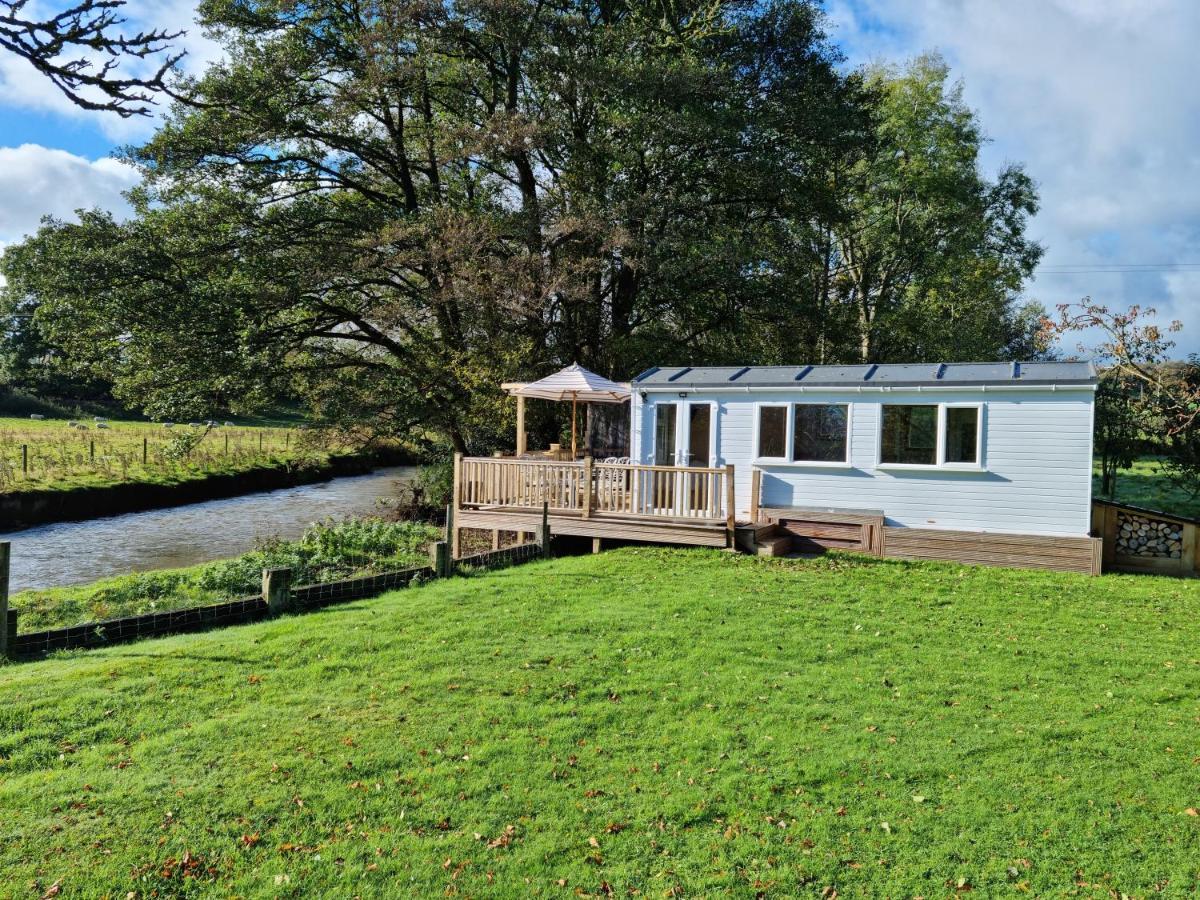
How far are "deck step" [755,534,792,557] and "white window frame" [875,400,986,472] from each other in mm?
1995

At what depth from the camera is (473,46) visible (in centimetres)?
1961

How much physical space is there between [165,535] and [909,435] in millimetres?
15479

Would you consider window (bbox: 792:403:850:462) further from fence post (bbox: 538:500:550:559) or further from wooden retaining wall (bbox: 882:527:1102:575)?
fence post (bbox: 538:500:550:559)

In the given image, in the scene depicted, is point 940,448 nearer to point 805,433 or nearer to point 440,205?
point 805,433

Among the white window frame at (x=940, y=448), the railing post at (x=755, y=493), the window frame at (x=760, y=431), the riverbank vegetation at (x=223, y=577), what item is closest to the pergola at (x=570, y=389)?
the window frame at (x=760, y=431)

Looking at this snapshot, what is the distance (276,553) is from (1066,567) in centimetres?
1262

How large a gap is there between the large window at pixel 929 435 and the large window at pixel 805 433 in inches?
26.5

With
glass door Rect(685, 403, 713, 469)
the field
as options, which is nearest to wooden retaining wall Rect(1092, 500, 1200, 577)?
glass door Rect(685, 403, 713, 469)

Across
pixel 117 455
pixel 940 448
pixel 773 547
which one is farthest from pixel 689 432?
pixel 117 455

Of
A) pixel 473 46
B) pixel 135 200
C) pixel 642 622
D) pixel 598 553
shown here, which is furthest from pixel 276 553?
pixel 473 46

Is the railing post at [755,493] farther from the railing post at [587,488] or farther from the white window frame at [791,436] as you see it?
the railing post at [587,488]

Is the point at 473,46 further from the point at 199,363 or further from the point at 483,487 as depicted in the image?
the point at 483,487

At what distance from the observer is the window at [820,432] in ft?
42.9

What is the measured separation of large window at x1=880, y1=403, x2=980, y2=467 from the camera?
12.4 meters
